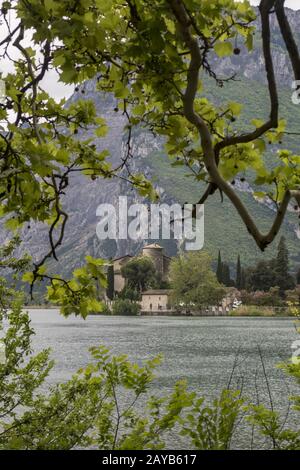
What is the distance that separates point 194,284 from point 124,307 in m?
12.4

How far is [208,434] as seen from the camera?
444cm

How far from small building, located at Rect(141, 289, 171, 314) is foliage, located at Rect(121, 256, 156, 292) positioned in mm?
2427

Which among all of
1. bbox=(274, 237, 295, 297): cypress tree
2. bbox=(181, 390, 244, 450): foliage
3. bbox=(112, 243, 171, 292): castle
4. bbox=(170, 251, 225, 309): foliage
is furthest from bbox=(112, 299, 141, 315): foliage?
bbox=(181, 390, 244, 450): foliage

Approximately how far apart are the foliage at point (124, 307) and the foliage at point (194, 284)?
23.8 ft

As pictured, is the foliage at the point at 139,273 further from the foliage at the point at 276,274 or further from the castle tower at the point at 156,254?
the foliage at the point at 276,274

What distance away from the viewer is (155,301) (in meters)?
112

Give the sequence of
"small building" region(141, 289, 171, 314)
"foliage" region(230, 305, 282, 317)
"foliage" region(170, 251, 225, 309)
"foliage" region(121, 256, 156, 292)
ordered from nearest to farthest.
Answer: "foliage" region(230, 305, 282, 317)
"foliage" region(170, 251, 225, 309)
"foliage" region(121, 256, 156, 292)
"small building" region(141, 289, 171, 314)

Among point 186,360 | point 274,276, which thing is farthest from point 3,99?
point 274,276

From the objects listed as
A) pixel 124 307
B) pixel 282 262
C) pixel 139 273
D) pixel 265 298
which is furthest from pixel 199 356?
pixel 139 273

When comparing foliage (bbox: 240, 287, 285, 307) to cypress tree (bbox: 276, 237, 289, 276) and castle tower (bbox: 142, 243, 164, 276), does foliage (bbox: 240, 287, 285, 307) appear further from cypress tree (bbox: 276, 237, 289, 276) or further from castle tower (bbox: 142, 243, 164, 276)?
castle tower (bbox: 142, 243, 164, 276)

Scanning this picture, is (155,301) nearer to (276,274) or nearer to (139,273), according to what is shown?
(139,273)

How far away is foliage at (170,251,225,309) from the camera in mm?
103575
